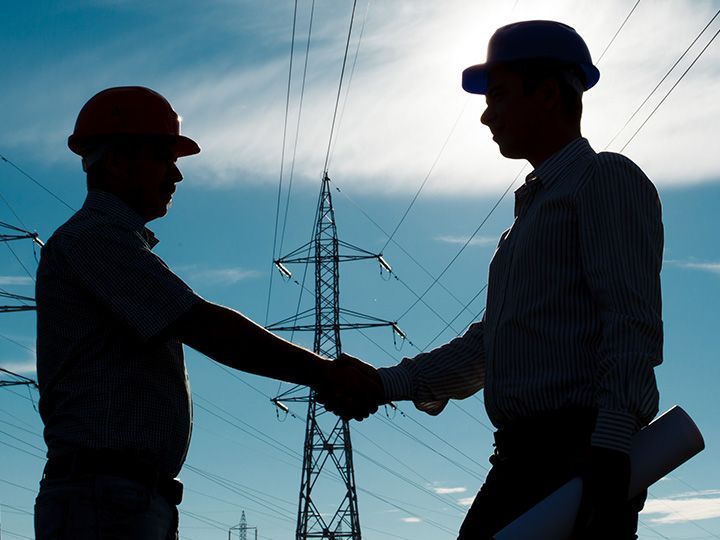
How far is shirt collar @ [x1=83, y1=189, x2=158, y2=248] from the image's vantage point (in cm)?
434

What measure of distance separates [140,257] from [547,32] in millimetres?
1846

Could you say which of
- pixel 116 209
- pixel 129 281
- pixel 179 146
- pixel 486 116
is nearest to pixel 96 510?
pixel 129 281

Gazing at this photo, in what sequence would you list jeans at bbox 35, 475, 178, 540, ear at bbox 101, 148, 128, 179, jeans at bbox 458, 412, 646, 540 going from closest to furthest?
jeans at bbox 458, 412, 646, 540 → jeans at bbox 35, 475, 178, 540 → ear at bbox 101, 148, 128, 179

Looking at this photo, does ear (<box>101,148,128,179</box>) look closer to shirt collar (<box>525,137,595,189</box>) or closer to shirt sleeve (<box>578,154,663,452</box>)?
shirt collar (<box>525,137,595,189</box>)

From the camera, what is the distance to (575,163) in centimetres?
396

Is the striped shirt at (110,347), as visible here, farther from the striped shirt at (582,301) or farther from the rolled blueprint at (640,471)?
the rolled blueprint at (640,471)

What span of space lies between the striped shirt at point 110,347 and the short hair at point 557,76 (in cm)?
159

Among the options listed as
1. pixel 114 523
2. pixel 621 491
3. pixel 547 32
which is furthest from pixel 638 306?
pixel 114 523

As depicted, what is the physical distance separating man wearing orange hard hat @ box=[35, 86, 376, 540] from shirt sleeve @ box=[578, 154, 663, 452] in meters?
1.61

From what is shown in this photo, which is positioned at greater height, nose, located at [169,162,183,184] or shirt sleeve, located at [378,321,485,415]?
nose, located at [169,162,183,184]

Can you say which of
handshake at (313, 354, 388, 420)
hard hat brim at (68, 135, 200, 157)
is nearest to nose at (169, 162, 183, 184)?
hard hat brim at (68, 135, 200, 157)

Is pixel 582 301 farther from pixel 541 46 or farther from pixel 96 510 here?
pixel 96 510

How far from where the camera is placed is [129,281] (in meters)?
4.13

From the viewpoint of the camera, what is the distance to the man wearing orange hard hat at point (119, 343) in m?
3.88
